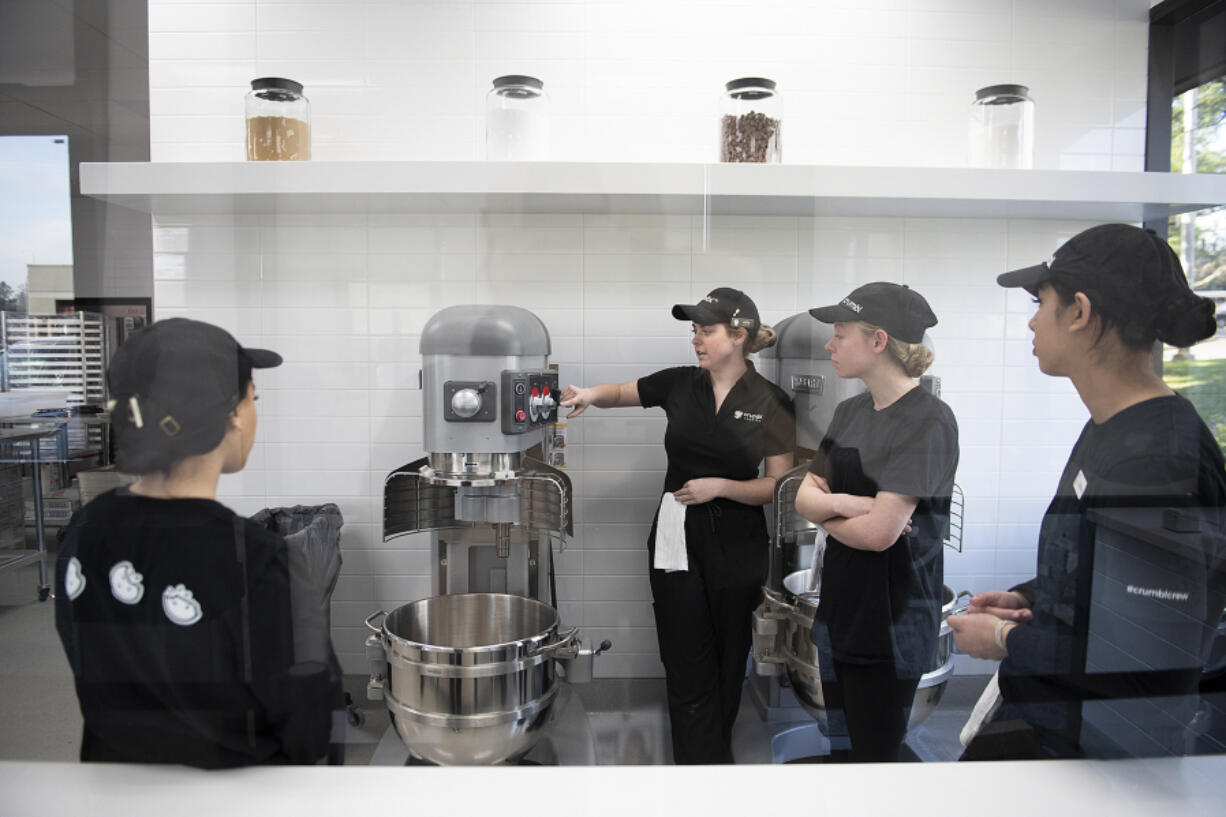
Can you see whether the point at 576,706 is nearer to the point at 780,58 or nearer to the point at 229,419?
the point at 229,419

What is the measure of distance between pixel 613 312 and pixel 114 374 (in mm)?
732

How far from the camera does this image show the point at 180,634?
89cm

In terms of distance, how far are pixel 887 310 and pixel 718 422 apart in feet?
1.10

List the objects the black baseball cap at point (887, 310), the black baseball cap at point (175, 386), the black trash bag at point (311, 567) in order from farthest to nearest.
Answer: the black baseball cap at point (887, 310), the black trash bag at point (311, 567), the black baseball cap at point (175, 386)

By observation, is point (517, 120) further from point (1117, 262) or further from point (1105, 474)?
point (1105, 474)

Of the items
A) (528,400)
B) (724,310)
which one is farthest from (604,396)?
(724,310)

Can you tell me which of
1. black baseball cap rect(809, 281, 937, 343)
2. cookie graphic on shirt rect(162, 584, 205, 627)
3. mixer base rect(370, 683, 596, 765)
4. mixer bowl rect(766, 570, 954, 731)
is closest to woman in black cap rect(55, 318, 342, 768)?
cookie graphic on shirt rect(162, 584, 205, 627)

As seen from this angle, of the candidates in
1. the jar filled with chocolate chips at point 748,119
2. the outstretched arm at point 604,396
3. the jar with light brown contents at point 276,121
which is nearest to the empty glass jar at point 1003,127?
the jar filled with chocolate chips at point 748,119

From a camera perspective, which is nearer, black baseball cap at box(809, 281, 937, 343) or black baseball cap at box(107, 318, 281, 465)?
black baseball cap at box(107, 318, 281, 465)

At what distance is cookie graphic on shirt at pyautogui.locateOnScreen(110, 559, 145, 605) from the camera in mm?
885

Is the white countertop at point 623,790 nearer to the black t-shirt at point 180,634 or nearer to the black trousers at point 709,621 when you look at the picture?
the black t-shirt at point 180,634

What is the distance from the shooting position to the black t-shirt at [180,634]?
88cm

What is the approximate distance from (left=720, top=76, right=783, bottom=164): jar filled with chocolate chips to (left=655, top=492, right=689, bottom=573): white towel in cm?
59

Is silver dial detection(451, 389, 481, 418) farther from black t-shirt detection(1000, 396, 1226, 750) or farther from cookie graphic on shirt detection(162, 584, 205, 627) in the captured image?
black t-shirt detection(1000, 396, 1226, 750)
